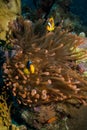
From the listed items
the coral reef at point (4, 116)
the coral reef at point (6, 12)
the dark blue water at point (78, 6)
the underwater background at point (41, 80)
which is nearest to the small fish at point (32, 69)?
the underwater background at point (41, 80)

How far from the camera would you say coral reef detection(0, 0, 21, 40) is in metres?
5.54

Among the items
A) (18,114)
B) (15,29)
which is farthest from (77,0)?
(18,114)

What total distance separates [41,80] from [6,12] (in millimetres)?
2305

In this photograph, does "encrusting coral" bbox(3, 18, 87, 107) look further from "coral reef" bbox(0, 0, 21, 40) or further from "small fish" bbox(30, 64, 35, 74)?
"coral reef" bbox(0, 0, 21, 40)

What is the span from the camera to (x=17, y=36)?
4.70m

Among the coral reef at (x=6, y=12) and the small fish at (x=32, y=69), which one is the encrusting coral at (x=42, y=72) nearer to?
the small fish at (x=32, y=69)

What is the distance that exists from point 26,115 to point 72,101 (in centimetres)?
92

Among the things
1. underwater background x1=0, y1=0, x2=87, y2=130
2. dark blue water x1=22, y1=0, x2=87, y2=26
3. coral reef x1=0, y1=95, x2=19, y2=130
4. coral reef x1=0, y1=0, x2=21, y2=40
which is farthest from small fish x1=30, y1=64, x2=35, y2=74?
dark blue water x1=22, y1=0, x2=87, y2=26

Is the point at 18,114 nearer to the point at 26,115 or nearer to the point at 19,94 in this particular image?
the point at 26,115

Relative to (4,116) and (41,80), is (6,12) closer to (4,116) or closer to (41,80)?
(41,80)

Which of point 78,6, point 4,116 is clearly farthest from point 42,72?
point 78,6

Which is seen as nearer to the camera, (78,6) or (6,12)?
(6,12)

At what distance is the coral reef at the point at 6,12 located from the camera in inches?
218

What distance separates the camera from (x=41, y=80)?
4160 millimetres
